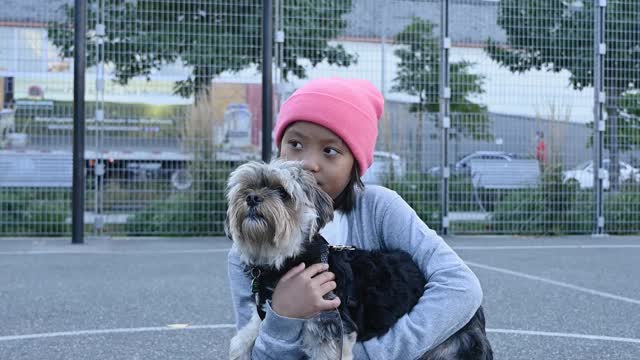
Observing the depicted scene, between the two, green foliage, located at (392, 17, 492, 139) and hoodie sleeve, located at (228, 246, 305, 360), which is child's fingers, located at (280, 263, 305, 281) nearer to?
hoodie sleeve, located at (228, 246, 305, 360)

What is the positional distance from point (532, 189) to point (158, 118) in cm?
584

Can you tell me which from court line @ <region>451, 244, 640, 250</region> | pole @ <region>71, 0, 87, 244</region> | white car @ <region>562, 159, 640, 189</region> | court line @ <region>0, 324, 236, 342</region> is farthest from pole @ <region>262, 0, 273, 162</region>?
court line @ <region>0, 324, 236, 342</region>

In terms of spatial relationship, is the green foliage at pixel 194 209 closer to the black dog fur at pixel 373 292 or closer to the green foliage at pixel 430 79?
the green foliage at pixel 430 79

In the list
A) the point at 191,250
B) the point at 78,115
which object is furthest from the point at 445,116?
the point at 78,115

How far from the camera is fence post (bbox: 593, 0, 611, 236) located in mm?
11391

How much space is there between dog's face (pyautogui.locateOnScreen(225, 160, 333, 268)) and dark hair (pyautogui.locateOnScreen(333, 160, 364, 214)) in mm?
282

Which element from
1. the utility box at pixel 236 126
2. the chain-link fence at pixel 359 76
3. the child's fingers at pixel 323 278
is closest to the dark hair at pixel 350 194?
the child's fingers at pixel 323 278

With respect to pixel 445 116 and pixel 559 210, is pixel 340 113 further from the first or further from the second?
pixel 559 210

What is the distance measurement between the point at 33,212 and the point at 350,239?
8603 mm

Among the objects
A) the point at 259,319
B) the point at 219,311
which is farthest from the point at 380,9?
the point at 259,319

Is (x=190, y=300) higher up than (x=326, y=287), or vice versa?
(x=326, y=287)

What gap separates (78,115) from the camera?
944 centimetres

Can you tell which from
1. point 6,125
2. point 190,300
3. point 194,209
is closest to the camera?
point 190,300

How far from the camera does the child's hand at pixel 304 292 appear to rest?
8.06 feet
